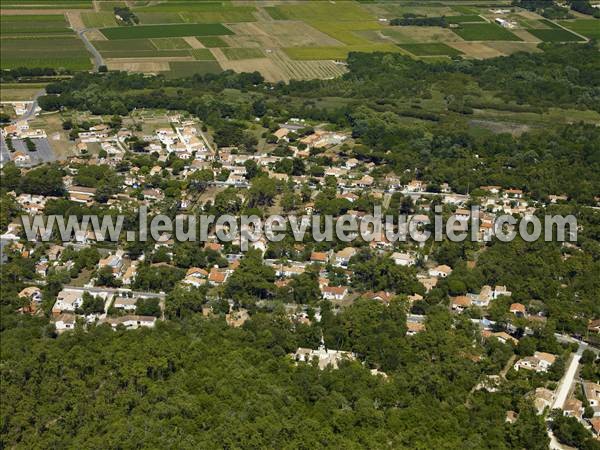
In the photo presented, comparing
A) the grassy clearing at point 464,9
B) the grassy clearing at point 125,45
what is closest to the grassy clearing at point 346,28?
the grassy clearing at point 464,9

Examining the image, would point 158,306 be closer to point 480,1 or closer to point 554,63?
point 554,63

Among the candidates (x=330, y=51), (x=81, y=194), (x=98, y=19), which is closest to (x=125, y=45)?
(x=98, y=19)

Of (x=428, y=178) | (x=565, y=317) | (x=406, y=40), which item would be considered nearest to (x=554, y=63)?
(x=406, y=40)

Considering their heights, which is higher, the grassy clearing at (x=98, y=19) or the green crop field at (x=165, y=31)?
the green crop field at (x=165, y=31)

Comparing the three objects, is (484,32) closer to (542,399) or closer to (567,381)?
(567,381)

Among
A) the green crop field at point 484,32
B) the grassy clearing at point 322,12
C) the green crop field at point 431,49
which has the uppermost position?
the green crop field at point 484,32

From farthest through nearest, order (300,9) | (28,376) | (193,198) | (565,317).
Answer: (300,9) → (193,198) → (565,317) → (28,376)

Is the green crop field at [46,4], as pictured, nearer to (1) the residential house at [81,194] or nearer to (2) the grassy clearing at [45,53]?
(2) the grassy clearing at [45,53]

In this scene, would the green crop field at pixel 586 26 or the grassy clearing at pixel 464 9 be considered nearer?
the green crop field at pixel 586 26
